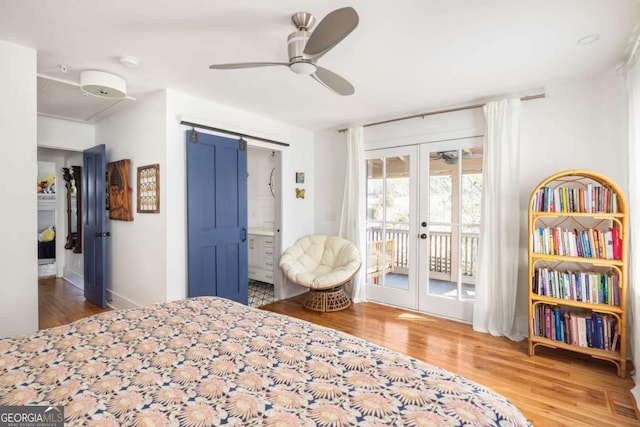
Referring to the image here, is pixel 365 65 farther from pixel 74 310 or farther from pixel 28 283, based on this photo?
pixel 74 310

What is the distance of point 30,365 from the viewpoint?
118cm

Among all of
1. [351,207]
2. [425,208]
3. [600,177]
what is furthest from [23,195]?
[600,177]

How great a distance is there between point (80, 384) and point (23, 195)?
1.88 metres

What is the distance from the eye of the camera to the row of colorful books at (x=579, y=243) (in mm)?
2398

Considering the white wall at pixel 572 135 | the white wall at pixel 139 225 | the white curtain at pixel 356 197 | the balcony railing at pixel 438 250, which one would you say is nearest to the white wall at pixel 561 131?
the white wall at pixel 572 135

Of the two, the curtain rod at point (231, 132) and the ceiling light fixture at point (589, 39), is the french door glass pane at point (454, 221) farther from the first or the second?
the curtain rod at point (231, 132)

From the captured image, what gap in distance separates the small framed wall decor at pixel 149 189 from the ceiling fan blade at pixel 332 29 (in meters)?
2.21

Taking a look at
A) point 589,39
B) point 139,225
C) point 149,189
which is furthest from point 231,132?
point 589,39

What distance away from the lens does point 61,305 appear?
3.98 metres

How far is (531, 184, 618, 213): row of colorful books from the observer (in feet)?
8.02

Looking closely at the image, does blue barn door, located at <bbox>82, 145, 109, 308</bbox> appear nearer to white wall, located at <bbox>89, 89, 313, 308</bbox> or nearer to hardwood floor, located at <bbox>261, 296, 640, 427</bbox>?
white wall, located at <bbox>89, 89, 313, 308</bbox>

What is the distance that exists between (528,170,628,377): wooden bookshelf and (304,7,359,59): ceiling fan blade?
2.23 meters

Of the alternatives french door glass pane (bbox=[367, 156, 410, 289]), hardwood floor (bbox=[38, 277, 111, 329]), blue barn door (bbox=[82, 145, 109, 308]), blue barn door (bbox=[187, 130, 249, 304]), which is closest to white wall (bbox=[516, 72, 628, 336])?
french door glass pane (bbox=[367, 156, 410, 289])

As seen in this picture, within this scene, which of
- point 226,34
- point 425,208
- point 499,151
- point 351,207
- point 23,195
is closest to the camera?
point 226,34
